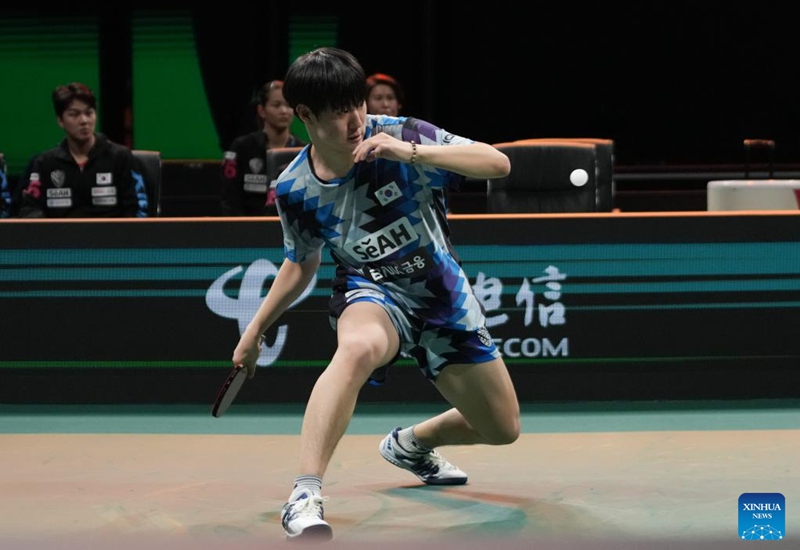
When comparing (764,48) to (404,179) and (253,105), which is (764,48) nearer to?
(253,105)

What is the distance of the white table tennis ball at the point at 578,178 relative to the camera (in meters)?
6.08

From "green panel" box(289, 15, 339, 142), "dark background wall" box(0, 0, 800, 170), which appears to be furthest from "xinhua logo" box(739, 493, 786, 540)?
"green panel" box(289, 15, 339, 142)

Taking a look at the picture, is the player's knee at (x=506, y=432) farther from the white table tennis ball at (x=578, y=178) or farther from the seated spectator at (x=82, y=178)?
the seated spectator at (x=82, y=178)

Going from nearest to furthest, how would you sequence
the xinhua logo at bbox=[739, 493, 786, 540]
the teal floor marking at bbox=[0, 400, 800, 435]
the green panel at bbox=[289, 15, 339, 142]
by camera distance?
the xinhua logo at bbox=[739, 493, 786, 540]
the teal floor marking at bbox=[0, 400, 800, 435]
the green panel at bbox=[289, 15, 339, 142]

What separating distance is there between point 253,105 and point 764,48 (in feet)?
15.0

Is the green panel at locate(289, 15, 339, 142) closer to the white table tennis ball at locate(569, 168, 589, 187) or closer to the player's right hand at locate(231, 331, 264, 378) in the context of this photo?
the white table tennis ball at locate(569, 168, 589, 187)

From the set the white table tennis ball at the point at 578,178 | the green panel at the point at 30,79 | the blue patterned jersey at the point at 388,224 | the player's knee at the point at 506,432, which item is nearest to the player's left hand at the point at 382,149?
the blue patterned jersey at the point at 388,224

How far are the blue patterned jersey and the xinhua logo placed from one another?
96 centimetres

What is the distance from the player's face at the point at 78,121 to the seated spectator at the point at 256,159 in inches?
30.5

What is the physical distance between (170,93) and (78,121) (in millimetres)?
3582

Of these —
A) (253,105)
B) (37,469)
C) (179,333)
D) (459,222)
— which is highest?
(253,105)

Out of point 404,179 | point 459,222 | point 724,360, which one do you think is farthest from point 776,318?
point 404,179

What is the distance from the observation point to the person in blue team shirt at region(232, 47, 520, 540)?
3.43 meters

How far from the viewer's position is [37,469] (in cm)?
476
